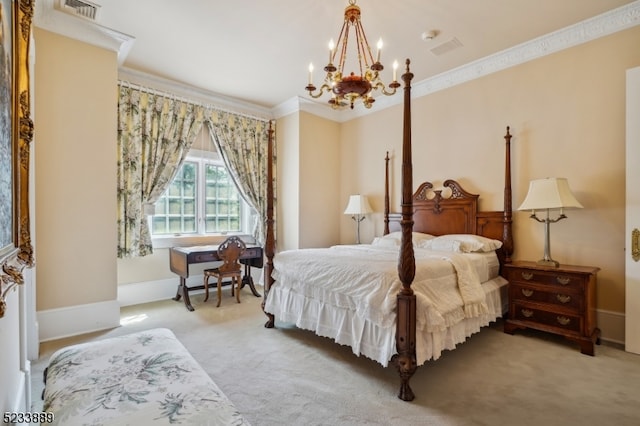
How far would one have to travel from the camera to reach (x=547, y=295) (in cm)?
294

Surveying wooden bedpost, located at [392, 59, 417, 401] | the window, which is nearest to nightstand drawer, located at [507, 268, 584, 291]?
wooden bedpost, located at [392, 59, 417, 401]

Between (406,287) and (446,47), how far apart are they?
2.81 meters

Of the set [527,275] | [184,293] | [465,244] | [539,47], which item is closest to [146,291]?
[184,293]

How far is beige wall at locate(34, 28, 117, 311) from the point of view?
2943 mm

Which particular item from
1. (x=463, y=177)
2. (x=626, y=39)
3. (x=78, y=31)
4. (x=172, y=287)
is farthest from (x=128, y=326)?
(x=626, y=39)

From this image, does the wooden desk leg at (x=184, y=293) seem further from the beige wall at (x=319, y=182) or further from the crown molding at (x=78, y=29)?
the crown molding at (x=78, y=29)

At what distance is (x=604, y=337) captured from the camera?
2.97 m

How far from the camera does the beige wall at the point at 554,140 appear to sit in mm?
2943

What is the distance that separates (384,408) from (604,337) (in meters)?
2.51

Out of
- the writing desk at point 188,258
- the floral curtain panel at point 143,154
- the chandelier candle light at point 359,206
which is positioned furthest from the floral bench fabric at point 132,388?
the chandelier candle light at point 359,206

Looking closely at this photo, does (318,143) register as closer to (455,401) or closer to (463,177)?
(463,177)

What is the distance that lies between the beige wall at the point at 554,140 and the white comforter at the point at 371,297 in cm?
110

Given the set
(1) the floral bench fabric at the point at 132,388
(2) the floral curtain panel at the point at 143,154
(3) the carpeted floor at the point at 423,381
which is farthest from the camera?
(2) the floral curtain panel at the point at 143,154

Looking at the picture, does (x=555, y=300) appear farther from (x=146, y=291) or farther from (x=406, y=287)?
(x=146, y=291)
